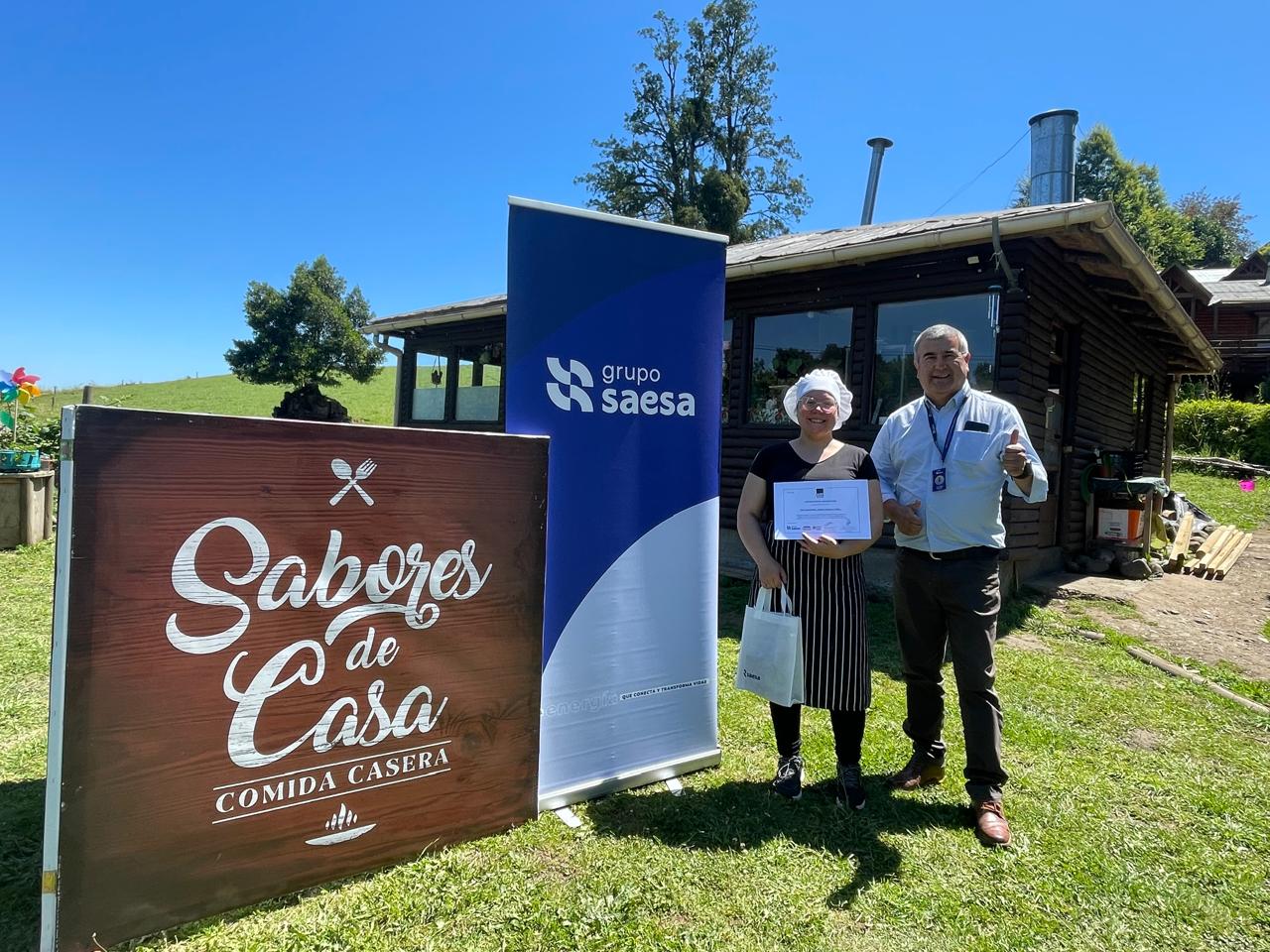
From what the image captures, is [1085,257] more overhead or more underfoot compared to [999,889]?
more overhead

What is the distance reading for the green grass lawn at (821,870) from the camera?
1920mm

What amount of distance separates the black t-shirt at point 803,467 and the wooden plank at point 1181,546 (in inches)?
282

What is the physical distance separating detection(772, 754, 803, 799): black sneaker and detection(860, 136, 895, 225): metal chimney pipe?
552 inches

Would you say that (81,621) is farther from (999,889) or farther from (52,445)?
(52,445)

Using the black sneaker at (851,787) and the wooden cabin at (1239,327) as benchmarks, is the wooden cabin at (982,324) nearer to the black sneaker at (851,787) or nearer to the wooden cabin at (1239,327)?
the black sneaker at (851,787)

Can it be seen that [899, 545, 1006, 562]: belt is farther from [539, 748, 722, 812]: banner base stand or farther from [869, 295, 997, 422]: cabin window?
[869, 295, 997, 422]: cabin window

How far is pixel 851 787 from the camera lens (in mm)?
2639

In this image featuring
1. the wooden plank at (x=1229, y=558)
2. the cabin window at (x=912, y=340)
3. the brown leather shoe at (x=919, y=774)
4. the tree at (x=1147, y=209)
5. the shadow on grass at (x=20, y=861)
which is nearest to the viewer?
the shadow on grass at (x=20, y=861)

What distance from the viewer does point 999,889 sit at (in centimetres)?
217

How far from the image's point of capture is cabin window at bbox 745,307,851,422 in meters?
6.78

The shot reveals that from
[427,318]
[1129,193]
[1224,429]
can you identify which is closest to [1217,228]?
[1129,193]

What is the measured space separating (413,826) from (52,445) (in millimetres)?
11706

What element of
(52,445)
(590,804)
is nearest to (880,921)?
(590,804)

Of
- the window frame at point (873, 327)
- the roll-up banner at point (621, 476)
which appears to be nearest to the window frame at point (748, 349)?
the window frame at point (873, 327)
